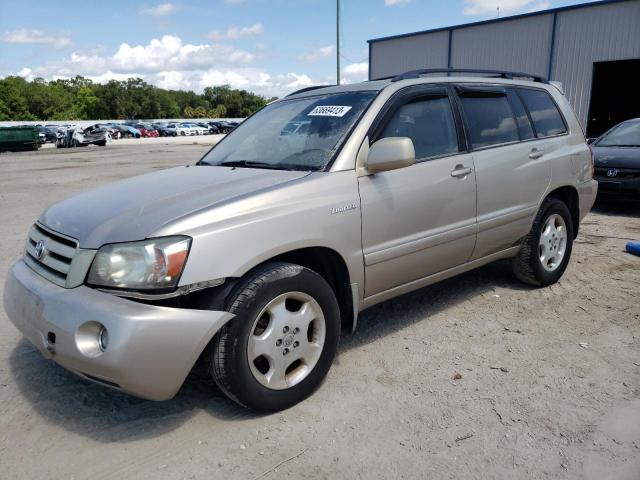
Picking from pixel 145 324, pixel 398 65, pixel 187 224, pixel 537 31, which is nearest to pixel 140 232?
pixel 187 224

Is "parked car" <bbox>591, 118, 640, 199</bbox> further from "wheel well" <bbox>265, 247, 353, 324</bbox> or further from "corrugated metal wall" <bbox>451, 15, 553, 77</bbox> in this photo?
"corrugated metal wall" <bbox>451, 15, 553, 77</bbox>

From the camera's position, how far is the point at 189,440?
2607mm

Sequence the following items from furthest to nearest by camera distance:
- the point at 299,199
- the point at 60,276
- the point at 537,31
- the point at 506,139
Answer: the point at 537,31
the point at 506,139
the point at 299,199
the point at 60,276

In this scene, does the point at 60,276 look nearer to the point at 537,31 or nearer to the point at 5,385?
the point at 5,385

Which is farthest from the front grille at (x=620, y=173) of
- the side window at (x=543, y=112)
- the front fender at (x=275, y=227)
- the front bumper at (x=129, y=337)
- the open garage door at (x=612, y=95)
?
the open garage door at (x=612, y=95)

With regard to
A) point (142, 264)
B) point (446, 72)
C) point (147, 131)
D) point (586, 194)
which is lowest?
point (147, 131)

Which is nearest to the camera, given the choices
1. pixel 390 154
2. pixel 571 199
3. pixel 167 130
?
pixel 390 154

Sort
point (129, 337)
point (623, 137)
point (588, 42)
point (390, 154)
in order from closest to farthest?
point (129, 337) → point (390, 154) → point (623, 137) → point (588, 42)

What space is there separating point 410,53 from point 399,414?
24400mm

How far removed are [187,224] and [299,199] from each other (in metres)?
0.64

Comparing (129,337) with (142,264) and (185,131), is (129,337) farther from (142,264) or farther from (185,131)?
(185,131)

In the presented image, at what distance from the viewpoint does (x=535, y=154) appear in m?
4.32

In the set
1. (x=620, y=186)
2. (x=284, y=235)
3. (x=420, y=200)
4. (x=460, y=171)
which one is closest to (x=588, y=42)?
(x=620, y=186)

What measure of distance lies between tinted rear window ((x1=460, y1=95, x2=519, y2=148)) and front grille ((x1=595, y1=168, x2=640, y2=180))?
4.57 metres
